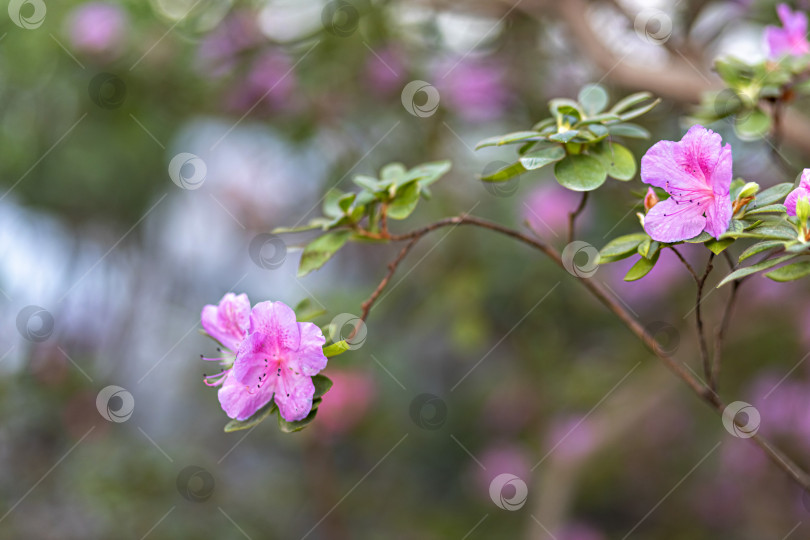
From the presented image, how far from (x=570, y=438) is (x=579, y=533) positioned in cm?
40

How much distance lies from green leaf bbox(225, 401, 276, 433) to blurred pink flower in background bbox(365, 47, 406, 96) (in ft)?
5.24

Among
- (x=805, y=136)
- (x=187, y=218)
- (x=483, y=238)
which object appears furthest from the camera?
(x=187, y=218)

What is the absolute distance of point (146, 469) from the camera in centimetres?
213

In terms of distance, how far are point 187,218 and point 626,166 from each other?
11.4ft

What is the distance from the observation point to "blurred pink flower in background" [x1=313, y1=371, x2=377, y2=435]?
229cm

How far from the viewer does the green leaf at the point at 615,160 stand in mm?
771

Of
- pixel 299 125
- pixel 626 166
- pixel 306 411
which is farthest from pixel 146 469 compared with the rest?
pixel 626 166

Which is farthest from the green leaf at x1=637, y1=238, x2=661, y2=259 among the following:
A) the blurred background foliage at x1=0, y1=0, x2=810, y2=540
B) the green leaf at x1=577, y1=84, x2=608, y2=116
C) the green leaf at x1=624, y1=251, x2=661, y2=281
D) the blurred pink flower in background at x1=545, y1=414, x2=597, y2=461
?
the blurred pink flower in background at x1=545, y1=414, x2=597, y2=461

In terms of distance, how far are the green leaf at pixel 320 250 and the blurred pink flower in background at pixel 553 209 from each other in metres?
1.49

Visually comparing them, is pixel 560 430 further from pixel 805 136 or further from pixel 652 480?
pixel 805 136

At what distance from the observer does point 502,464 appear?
2.56m

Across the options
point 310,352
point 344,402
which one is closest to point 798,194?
point 310,352

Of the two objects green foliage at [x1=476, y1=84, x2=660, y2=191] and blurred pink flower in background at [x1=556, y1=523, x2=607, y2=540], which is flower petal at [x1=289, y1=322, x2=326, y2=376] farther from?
blurred pink flower in background at [x1=556, y1=523, x2=607, y2=540]

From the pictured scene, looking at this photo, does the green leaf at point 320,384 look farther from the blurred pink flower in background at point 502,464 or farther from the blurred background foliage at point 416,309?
the blurred pink flower in background at point 502,464
